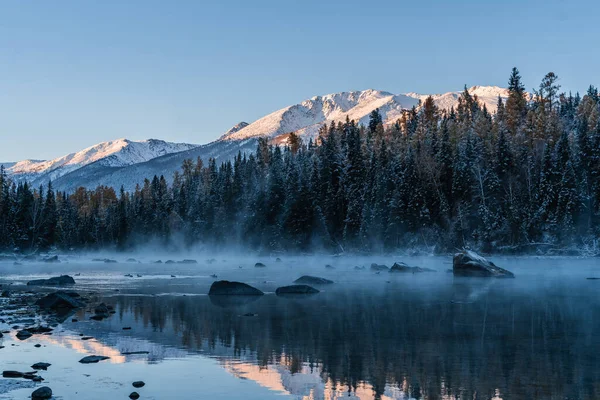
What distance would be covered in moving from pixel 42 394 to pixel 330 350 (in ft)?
27.7

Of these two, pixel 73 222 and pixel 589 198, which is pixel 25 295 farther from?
pixel 73 222

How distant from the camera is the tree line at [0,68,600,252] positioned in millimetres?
98125

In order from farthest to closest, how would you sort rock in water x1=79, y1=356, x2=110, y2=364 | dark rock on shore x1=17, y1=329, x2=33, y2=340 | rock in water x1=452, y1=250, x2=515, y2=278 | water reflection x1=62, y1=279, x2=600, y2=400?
rock in water x1=452, y1=250, x2=515, y2=278, dark rock on shore x1=17, y1=329, x2=33, y2=340, rock in water x1=79, y1=356, x2=110, y2=364, water reflection x1=62, y1=279, x2=600, y2=400

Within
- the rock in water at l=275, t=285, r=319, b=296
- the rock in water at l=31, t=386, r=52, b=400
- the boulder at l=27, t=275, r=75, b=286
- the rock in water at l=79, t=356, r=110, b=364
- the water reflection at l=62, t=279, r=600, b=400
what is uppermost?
the rock in water at l=31, t=386, r=52, b=400

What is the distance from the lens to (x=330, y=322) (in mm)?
23984

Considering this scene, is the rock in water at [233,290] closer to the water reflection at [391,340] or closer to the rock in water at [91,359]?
the water reflection at [391,340]

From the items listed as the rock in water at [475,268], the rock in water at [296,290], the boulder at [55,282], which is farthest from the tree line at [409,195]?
the boulder at [55,282]

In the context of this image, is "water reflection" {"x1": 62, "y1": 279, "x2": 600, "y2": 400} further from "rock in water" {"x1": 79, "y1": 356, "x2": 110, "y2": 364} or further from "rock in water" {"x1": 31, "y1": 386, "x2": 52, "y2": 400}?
"rock in water" {"x1": 31, "y1": 386, "x2": 52, "y2": 400}

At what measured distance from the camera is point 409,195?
109062 millimetres

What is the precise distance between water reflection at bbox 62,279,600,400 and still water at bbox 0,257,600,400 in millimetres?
48

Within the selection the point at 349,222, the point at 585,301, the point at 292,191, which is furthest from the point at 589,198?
the point at 585,301

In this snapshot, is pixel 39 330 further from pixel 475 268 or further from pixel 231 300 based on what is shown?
pixel 475 268

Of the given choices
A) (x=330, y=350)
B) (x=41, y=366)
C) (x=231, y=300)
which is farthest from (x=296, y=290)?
(x=41, y=366)

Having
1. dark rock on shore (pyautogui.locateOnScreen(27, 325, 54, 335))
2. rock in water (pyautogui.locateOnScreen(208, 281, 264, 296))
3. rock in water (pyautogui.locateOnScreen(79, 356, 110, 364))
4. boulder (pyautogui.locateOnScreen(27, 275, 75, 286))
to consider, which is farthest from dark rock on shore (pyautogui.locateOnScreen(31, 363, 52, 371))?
boulder (pyautogui.locateOnScreen(27, 275, 75, 286))
